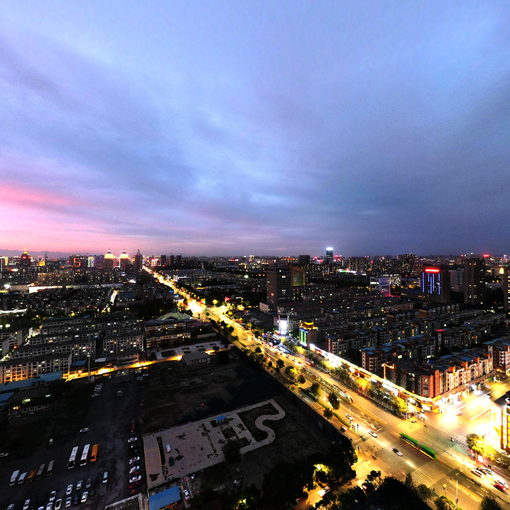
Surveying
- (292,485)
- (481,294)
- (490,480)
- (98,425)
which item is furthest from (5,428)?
(481,294)

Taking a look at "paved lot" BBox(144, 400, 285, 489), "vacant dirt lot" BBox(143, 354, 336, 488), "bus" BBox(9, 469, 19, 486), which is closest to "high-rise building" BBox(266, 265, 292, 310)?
"vacant dirt lot" BBox(143, 354, 336, 488)

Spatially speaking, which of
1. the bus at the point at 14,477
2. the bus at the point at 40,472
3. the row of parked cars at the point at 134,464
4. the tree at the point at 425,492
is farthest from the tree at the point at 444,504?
the bus at the point at 14,477

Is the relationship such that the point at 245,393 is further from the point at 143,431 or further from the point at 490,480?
the point at 490,480

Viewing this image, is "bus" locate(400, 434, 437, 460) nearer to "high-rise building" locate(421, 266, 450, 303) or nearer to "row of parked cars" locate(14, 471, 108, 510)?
"row of parked cars" locate(14, 471, 108, 510)

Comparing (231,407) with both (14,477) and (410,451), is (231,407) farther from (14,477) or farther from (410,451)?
(14,477)

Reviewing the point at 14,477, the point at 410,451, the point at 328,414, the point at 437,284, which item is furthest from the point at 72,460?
the point at 437,284

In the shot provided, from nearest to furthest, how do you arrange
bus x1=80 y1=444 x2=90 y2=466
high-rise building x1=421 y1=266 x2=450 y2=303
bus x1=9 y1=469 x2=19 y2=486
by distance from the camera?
1. bus x1=9 y1=469 x2=19 y2=486
2. bus x1=80 y1=444 x2=90 y2=466
3. high-rise building x1=421 y1=266 x2=450 y2=303
